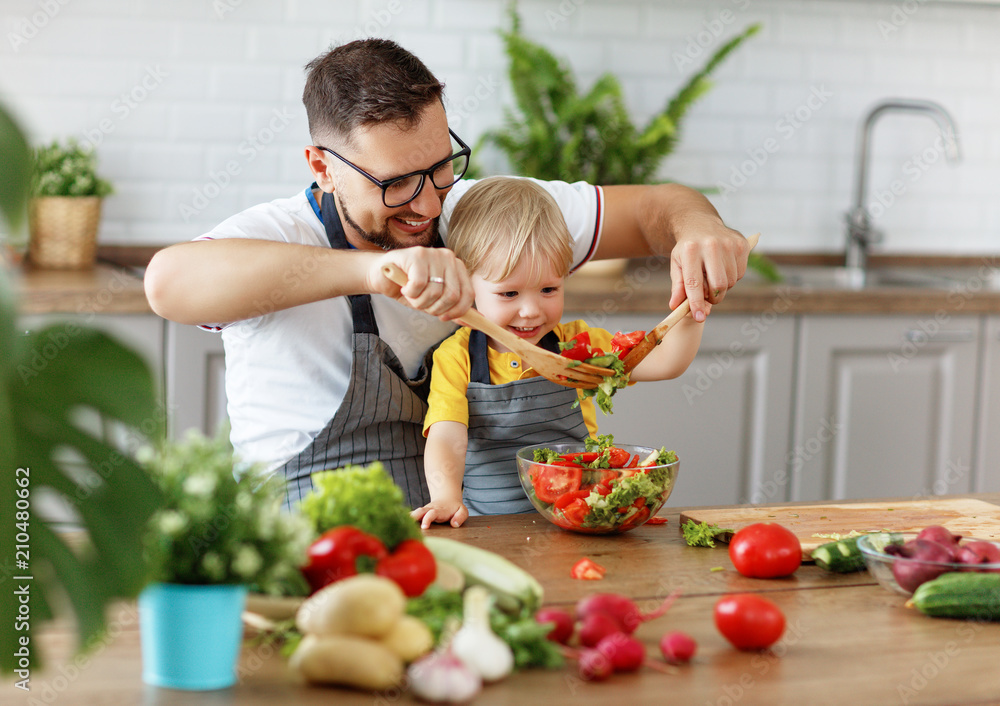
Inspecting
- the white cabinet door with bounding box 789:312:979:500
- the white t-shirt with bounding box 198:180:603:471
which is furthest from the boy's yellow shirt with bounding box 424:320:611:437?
the white cabinet door with bounding box 789:312:979:500

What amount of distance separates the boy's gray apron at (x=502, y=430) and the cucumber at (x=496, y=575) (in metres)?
0.61

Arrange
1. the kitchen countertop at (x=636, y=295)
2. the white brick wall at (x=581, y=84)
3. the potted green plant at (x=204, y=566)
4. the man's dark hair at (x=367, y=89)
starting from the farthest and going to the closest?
the white brick wall at (x=581, y=84) → the kitchen countertop at (x=636, y=295) → the man's dark hair at (x=367, y=89) → the potted green plant at (x=204, y=566)

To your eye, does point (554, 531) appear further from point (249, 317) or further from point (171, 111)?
point (171, 111)

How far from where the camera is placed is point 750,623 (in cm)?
98

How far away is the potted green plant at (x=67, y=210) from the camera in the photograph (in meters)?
2.73

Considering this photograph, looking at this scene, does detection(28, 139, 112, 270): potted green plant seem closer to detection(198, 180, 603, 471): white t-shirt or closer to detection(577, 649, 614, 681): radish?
detection(198, 180, 603, 471): white t-shirt

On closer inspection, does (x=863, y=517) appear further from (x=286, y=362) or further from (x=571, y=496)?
(x=286, y=362)

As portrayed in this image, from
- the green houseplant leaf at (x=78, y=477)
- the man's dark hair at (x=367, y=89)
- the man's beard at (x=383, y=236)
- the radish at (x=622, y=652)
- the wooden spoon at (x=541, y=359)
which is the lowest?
the radish at (x=622, y=652)

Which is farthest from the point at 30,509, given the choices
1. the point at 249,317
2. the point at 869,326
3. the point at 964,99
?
the point at 964,99

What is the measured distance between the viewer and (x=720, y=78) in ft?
11.3

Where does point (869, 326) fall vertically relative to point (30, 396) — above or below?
below

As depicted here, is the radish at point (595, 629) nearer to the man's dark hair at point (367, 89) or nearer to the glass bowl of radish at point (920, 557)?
the glass bowl of radish at point (920, 557)

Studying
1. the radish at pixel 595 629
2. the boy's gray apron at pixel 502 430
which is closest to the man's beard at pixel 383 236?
the boy's gray apron at pixel 502 430

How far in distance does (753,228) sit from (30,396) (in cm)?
336
